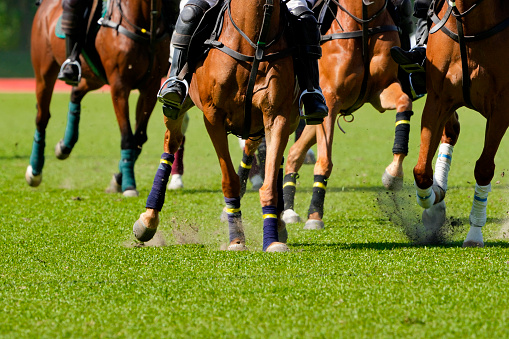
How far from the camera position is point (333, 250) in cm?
608

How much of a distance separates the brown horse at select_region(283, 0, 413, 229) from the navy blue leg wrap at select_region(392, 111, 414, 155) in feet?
0.05

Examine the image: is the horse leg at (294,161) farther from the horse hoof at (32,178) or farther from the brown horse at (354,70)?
the horse hoof at (32,178)

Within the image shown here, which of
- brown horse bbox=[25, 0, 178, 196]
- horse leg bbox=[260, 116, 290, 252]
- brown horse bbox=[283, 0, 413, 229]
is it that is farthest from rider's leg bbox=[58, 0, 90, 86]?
horse leg bbox=[260, 116, 290, 252]

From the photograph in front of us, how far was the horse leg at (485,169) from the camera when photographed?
5.88 metres

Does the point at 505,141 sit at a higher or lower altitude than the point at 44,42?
lower

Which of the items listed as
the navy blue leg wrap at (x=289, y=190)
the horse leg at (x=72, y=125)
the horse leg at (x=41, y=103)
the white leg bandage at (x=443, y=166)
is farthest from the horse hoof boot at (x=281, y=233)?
the horse leg at (x=72, y=125)

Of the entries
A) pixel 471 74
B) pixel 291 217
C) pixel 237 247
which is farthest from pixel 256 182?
pixel 471 74

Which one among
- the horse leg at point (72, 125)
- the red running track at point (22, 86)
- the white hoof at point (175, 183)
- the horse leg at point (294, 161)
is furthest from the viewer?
the red running track at point (22, 86)

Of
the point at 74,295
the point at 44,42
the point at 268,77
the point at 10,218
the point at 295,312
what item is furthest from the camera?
the point at 44,42

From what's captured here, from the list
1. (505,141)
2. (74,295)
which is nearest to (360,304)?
(74,295)

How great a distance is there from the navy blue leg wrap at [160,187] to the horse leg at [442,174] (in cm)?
231

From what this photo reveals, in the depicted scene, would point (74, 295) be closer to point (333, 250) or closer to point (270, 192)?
point (270, 192)

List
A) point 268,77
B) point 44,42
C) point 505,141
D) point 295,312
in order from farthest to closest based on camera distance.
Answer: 1. point 505,141
2. point 44,42
3. point 268,77
4. point 295,312

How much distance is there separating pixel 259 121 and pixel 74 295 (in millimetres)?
2021
